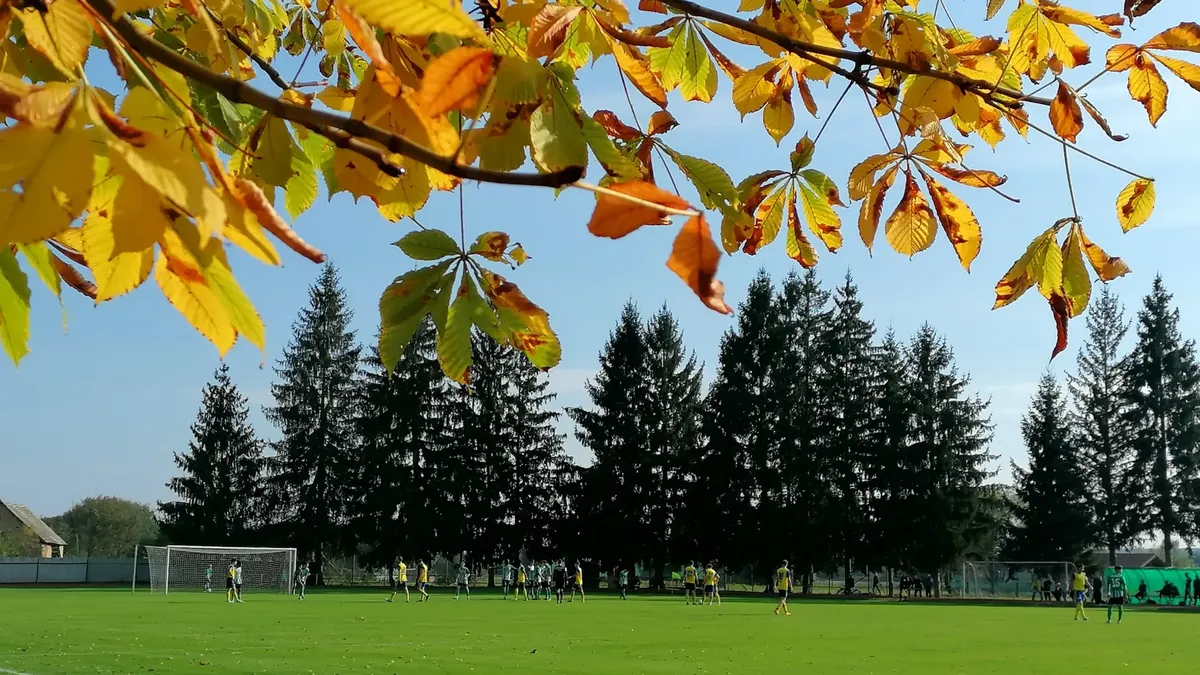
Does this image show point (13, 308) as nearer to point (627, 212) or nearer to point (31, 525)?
point (627, 212)

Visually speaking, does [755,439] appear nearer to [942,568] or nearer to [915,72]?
[942,568]

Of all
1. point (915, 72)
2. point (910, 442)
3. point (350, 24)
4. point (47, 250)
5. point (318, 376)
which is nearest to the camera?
point (350, 24)

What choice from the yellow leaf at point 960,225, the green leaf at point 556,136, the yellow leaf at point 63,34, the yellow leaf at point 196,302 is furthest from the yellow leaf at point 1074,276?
the yellow leaf at point 63,34

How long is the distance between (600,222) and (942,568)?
48130mm

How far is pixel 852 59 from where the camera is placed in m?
2.16

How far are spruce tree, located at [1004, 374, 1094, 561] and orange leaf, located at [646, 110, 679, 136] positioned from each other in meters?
53.0

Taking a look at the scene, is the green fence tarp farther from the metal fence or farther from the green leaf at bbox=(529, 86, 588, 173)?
the metal fence

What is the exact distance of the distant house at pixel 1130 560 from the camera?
5203cm

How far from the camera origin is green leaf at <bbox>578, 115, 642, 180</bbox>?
1.58 m

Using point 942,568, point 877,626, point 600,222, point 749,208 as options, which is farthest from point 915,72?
point 942,568

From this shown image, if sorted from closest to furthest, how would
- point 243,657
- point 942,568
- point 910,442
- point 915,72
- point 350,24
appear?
1. point 350,24
2. point 915,72
3. point 243,657
4. point 942,568
5. point 910,442

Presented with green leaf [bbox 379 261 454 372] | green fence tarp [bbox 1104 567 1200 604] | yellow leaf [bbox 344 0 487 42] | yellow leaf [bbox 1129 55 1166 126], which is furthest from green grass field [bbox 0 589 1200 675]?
green fence tarp [bbox 1104 567 1200 604]

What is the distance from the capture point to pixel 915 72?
7.25ft

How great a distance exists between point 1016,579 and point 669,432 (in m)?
16.8
